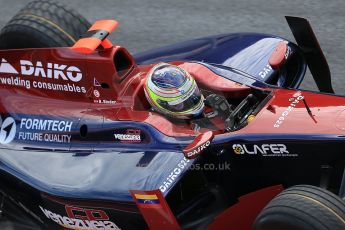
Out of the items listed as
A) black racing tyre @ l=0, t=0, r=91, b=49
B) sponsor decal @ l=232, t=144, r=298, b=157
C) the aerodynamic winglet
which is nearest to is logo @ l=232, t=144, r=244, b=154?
sponsor decal @ l=232, t=144, r=298, b=157

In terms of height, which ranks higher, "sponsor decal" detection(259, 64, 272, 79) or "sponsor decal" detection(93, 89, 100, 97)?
"sponsor decal" detection(93, 89, 100, 97)

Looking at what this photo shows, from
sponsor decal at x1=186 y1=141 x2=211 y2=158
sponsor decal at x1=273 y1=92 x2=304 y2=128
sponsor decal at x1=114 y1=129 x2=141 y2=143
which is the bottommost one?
sponsor decal at x1=114 y1=129 x2=141 y2=143

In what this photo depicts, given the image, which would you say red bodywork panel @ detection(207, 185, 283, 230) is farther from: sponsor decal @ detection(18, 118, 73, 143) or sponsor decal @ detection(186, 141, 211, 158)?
sponsor decal @ detection(18, 118, 73, 143)

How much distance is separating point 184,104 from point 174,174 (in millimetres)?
582

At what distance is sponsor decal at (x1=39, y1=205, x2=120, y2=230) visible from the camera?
14.6 feet

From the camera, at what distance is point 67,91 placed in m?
5.03

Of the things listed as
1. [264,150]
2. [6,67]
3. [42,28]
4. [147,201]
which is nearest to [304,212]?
[264,150]

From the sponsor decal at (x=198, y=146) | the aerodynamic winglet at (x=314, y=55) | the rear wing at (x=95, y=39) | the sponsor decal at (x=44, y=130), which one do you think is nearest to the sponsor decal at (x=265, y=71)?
the aerodynamic winglet at (x=314, y=55)

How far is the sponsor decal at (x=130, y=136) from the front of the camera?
458cm

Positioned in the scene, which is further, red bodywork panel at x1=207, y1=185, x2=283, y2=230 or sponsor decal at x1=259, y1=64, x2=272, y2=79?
sponsor decal at x1=259, y1=64, x2=272, y2=79

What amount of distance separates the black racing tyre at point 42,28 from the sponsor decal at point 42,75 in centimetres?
42

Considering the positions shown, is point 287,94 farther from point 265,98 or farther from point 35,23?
point 35,23

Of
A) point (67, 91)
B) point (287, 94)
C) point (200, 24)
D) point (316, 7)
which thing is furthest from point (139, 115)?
point (316, 7)

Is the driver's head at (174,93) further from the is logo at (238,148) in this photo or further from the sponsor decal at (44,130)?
the sponsor decal at (44,130)
